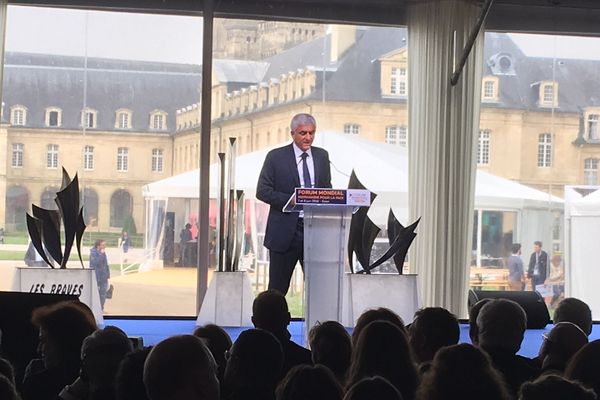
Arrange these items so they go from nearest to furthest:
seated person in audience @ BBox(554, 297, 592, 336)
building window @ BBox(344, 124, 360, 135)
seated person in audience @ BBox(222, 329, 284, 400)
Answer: seated person in audience @ BBox(222, 329, 284, 400) → seated person in audience @ BBox(554, 297, 592, 336) → building window @ BBox(344, 124, 360, 135)

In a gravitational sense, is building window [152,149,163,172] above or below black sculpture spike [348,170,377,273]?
above

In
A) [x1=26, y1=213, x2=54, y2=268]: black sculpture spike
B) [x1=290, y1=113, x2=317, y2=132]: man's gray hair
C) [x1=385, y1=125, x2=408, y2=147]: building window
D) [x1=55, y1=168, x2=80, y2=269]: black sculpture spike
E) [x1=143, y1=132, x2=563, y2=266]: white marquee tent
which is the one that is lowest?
[x1=26, y1=213, x2=54, y2=268]: black sculpture spike

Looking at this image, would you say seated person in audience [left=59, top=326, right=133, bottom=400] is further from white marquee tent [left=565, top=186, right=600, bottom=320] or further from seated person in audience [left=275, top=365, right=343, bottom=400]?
white marquee tent [left=565, top=186, right=600, bottom=320]

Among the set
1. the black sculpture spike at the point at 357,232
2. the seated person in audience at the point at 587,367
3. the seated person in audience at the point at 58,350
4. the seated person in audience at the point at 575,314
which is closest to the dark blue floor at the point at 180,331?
the black sculpture spike at the point at 357,232

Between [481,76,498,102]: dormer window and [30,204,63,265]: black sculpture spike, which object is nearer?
[30,204,63,265]: black sculpture spike

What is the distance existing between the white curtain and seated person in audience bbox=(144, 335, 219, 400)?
6183mm

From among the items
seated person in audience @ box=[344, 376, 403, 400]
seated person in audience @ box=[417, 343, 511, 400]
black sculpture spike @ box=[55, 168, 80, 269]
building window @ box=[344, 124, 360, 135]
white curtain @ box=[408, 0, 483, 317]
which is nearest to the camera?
seated person in audience @ box=[344, 376, 403, 400]

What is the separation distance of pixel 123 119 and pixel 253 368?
6.06 metres

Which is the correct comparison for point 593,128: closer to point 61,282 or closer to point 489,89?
point 489,89

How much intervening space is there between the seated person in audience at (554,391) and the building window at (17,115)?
22.6 ft

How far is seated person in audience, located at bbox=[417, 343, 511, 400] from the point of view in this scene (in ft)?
8.54

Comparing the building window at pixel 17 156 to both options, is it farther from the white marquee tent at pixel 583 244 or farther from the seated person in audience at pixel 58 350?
the seated person in audience at pixel 58 350

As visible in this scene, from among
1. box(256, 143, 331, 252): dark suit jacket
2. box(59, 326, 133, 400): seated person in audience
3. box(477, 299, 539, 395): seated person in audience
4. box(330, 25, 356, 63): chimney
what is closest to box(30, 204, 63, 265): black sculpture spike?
box(256, 143, 331, 252): dark suit jacket

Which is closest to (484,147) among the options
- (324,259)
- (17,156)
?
(324,259)
